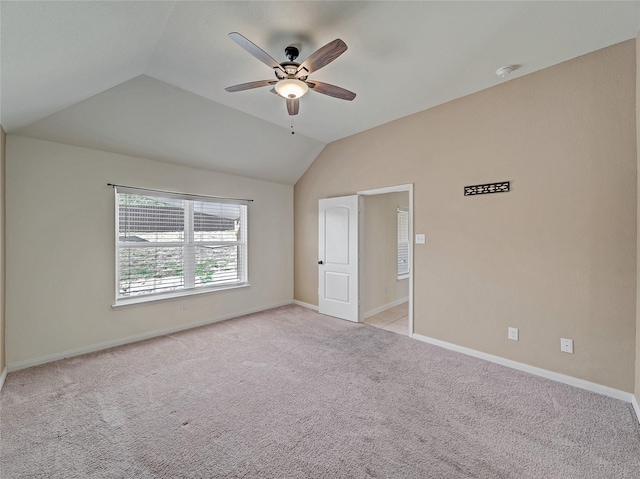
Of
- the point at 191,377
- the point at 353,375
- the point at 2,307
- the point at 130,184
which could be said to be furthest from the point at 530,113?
the point at 2,307

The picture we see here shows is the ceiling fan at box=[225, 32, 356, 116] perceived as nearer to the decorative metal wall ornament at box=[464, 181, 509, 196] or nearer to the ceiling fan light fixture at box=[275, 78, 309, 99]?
the ceiling fan light fixture at box=[275, 78, 309, 99]

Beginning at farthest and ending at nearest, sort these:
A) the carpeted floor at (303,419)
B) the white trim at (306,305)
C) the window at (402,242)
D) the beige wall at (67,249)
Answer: the window at (402,242) < the white trim at (306,305) < the beige wall at (67,249) < the carpeted floor at (303,419)

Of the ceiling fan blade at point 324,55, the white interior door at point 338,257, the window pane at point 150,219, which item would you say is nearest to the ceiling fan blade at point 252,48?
the ceiling fan blade at point 324,55

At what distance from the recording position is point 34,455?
1.67m

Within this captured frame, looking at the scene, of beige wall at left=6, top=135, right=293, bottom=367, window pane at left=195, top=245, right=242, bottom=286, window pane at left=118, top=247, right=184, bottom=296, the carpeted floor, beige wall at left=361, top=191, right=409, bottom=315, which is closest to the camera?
the carpeted floor

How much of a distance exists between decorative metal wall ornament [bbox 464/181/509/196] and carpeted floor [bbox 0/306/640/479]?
1.87m

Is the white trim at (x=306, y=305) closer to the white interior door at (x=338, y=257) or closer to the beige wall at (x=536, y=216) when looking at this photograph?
the white interior door at (x=338, y=257)

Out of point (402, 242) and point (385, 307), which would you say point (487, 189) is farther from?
point (385, 307)

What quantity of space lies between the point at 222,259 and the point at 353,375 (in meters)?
2.87

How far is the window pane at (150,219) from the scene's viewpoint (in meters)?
3.46

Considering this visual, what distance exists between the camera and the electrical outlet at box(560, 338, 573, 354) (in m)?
2.47

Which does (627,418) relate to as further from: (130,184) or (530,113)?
(130,184)

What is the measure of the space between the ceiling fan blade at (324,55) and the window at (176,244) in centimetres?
278

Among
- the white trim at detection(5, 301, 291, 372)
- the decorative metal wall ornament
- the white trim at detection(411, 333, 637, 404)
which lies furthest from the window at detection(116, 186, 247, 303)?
the decorative metal wall ornament
